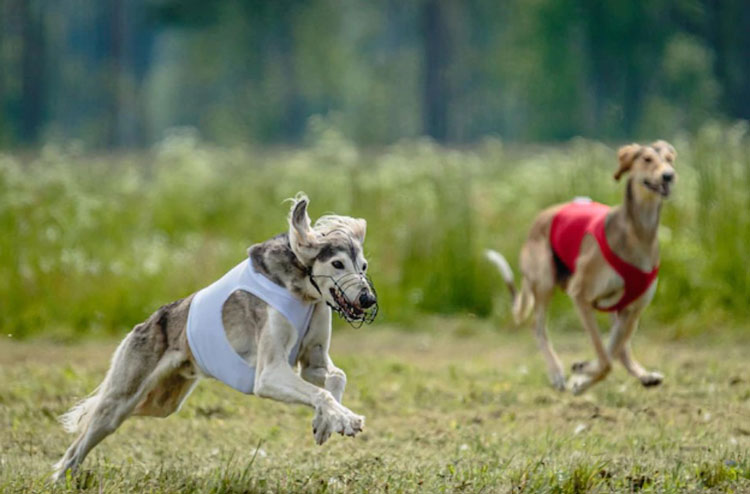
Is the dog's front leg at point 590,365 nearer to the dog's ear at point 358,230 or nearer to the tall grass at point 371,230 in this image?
the tall grass at point 371,230

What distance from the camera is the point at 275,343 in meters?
5.66

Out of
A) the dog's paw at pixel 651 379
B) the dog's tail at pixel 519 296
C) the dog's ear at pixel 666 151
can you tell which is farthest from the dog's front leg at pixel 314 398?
the dog's tail at pixel 519 296

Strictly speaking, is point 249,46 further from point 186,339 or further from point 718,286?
point 186,339

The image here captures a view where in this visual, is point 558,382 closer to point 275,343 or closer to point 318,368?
Result: point 318,368

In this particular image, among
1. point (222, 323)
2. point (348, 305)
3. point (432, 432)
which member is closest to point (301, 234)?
point (348, 305)

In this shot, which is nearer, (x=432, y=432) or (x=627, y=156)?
(x=432, y=432)

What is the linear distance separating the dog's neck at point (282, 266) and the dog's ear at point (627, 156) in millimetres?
3838

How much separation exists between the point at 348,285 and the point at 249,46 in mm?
39790

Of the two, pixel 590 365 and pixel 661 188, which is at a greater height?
pixel 661 188

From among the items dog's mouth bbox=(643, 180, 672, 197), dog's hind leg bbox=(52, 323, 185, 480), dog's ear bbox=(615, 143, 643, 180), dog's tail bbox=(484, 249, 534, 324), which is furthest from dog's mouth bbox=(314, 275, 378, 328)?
dog's tail bbox=(484, 249, 534, 324)

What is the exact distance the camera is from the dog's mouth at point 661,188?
339 inches

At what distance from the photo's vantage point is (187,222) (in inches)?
617

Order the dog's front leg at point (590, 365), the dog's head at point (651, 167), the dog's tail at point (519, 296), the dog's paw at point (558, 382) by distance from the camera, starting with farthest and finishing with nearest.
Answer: the dog's tail at point (519, 296)
the dog's paw at point (558, 382)
the dog's front leg at point (590, 365)
the dog's head at point (651, 167)

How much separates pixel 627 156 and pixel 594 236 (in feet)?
2.14
